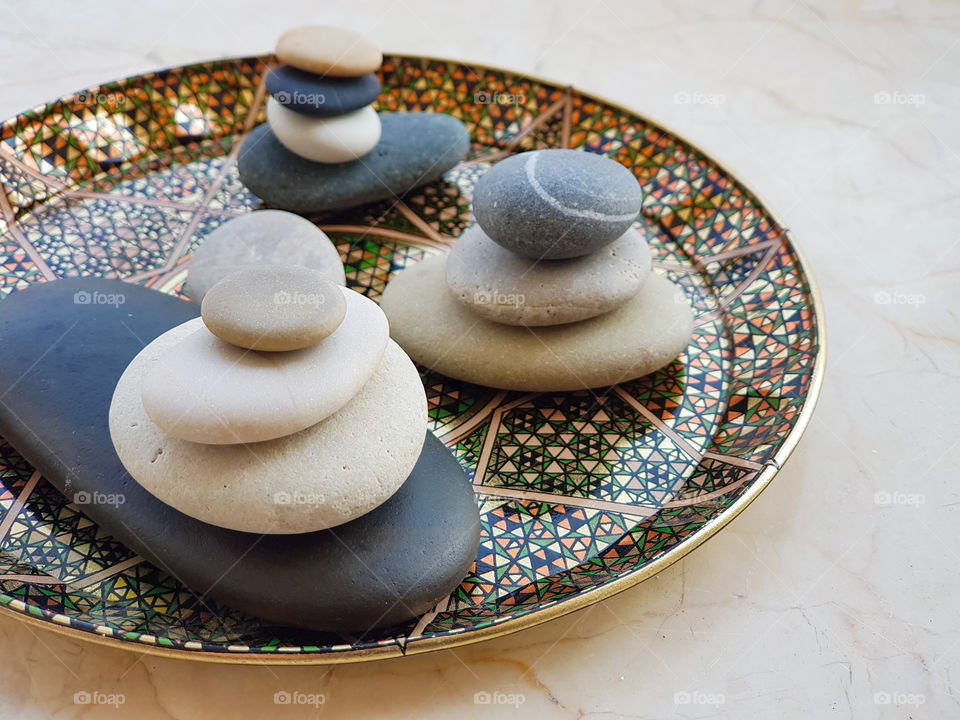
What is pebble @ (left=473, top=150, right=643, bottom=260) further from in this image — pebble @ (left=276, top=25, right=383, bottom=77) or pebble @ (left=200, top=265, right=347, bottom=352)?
pebble @ (left=276, top=25, right=383, bottom=77)

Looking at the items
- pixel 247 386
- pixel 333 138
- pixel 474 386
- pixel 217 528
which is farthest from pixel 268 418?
pixel 333 138

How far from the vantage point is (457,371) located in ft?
5.21

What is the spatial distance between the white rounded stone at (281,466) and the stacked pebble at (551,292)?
0.36 m

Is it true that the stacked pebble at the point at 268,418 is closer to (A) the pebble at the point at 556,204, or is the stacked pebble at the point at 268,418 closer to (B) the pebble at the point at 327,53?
(A) the pebble at the point at 556,204

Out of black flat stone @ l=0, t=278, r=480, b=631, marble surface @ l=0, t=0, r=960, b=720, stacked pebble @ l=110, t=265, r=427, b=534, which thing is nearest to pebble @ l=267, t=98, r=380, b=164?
black flat stone @ l=0, t=278, r=480, b=631

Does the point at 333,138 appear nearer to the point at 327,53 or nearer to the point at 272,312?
the point at 327,53

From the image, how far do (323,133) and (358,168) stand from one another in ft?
0.38

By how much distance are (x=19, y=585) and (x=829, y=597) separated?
3.90 feet

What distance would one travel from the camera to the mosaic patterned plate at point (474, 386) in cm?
123

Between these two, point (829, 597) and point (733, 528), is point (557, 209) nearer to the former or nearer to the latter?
point (733, 528)

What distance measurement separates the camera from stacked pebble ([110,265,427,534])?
113 cm

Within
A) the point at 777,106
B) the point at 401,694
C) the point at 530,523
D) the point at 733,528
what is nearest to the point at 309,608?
the point at 401,694

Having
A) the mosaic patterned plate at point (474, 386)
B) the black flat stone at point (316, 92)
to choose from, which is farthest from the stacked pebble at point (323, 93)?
the mosaic patterned plate at point (474, 386)

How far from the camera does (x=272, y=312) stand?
116 cm
